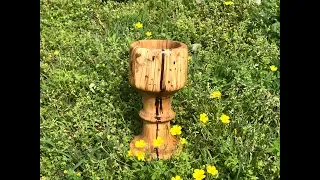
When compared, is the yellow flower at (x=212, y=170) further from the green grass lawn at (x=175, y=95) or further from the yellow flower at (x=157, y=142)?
the yellow flower at (x=157, y=142)

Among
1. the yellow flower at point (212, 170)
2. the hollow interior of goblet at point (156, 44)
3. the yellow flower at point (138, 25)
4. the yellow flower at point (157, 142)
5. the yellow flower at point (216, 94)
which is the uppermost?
the yellow flower at point (138, 25)

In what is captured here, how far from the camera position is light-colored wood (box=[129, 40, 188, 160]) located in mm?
2418

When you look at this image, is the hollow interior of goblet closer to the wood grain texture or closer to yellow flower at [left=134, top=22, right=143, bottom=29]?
the wood grain texture

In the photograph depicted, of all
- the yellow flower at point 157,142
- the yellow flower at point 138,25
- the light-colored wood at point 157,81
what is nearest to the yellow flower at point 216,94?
the light-colored wood at point 157,81

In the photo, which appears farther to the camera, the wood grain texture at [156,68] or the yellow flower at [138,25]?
the yellow flower at [138,25]

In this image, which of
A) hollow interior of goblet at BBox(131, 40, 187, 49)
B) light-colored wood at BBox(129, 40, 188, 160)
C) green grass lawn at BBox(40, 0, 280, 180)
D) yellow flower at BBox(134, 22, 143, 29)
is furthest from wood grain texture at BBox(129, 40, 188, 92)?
yellow flower at BBox(134, 22, 143, 29)

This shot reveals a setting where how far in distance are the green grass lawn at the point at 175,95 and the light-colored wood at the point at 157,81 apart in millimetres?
126

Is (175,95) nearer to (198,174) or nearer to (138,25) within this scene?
(198,174)

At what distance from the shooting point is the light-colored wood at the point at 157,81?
7.93ft

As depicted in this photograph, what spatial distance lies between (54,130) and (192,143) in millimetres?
859

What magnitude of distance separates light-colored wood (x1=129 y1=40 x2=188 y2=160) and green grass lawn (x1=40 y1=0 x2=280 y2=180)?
13 cm

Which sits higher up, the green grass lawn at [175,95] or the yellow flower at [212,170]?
the green grass lawn at [175,95]

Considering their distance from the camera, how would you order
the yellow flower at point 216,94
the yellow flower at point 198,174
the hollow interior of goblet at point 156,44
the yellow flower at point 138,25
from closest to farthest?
the yellow flower at point 198,174 < the hollow interior of goblet at point 156,44 < the yellow flower at point 216,94 < the yellow flower at point 138,25
